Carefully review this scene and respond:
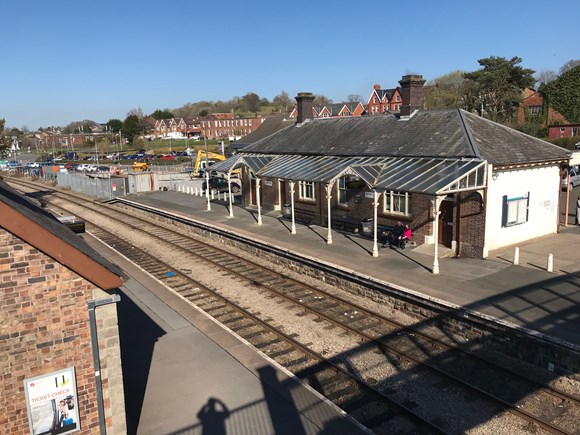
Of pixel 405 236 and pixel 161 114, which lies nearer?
pixel 405 236

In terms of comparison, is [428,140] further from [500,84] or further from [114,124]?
[114,124]

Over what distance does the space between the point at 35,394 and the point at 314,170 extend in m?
16.7

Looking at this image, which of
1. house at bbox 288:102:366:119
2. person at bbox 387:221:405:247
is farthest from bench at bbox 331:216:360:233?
house at bbox 288:102:366:119

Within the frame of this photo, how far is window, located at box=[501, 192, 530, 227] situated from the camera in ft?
58.1

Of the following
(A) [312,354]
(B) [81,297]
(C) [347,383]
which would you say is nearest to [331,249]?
(A) [312,354]

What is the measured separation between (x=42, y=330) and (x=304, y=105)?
24922 millimetres

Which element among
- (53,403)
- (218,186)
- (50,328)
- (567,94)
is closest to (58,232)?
(50,328)

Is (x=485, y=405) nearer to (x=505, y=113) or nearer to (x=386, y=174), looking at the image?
(x=386, y=174)

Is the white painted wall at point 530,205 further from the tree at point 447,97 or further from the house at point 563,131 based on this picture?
the tree at point 447,97

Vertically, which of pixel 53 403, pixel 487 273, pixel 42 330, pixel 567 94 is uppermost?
pixel 567 94

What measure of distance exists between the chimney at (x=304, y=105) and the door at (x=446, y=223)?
1371 cm

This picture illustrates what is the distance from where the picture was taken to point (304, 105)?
2977cm

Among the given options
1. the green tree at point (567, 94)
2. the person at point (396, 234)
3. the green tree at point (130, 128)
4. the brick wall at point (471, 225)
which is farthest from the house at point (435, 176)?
the green tree at point (130, 128)

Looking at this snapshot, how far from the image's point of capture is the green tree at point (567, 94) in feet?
185
